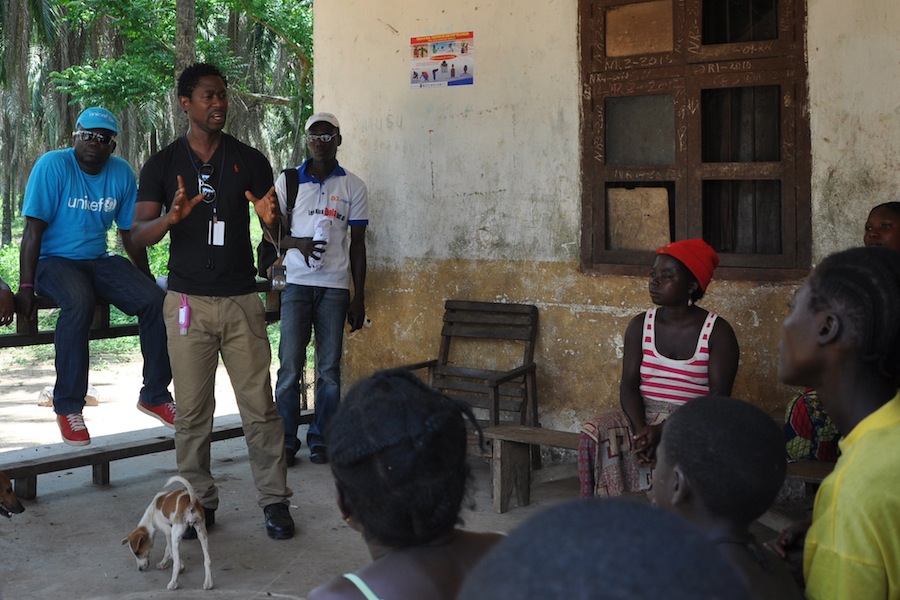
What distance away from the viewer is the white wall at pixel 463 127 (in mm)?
5758

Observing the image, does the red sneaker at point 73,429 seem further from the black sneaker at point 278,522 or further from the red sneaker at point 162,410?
the black sneaker at point 278,522

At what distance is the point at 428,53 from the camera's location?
6.16 m

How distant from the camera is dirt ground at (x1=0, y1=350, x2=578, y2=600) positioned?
415 cm

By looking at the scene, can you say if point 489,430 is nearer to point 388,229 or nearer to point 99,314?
point 388,229

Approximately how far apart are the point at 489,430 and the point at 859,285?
11.9ft

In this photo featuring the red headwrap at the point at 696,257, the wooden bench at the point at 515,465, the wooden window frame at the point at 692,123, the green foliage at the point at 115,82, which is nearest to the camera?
the red headwrap at the point at 696,257

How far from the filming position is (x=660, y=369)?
434 centimetres

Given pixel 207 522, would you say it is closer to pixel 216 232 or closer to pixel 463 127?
pixel 216 232

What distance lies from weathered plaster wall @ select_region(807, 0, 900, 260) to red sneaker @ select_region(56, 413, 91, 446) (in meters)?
3.85

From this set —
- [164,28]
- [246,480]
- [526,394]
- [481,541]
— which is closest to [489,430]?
[526,394]

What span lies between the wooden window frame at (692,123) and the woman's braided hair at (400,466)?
3.81 m

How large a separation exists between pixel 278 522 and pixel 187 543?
1.42 ft

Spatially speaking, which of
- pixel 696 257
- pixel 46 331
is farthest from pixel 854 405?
pixel 46 331

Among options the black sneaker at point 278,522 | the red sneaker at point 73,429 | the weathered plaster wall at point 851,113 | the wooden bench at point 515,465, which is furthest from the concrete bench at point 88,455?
the weathered plaster wall at point 851,113
